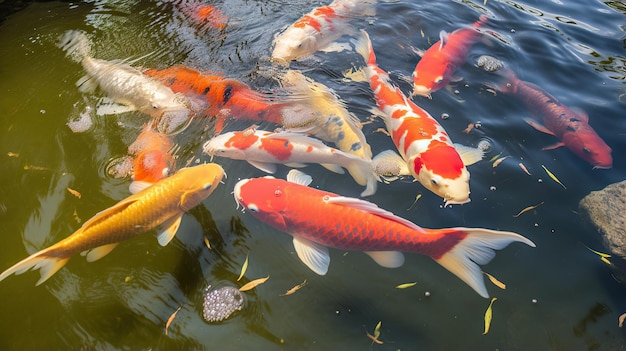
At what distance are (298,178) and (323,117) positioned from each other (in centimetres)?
95

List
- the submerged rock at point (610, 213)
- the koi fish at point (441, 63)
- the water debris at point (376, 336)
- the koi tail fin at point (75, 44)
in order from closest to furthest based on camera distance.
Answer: the water debris at point (376, 336) < the submerged rock at point (610, 213) < the koi fish at point (441, 63) < the koi tail fin at point (75, 44)

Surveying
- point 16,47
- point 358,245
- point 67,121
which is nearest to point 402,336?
point 358,245

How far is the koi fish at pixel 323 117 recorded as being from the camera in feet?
11.7

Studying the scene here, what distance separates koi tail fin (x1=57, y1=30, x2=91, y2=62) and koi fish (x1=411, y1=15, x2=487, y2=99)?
421 centimetres

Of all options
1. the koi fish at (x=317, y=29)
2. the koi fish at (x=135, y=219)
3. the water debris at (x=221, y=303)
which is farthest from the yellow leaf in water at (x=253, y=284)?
the koi fish at (x=317, y=29)

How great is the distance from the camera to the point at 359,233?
8.45 ft

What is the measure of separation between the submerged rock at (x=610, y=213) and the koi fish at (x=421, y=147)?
943mm

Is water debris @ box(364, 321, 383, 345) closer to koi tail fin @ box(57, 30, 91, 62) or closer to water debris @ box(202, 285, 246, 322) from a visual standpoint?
water debris @ box(202, 285, 246, 322)

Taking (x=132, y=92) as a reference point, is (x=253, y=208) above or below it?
below

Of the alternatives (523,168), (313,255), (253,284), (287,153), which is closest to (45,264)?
(253,284)

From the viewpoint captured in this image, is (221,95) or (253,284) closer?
(253,284)

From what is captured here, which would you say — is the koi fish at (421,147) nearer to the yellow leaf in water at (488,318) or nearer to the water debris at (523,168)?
the water debris at (523,168)

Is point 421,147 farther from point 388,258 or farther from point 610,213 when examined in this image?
point 610,213

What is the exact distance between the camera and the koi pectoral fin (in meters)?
2.69
